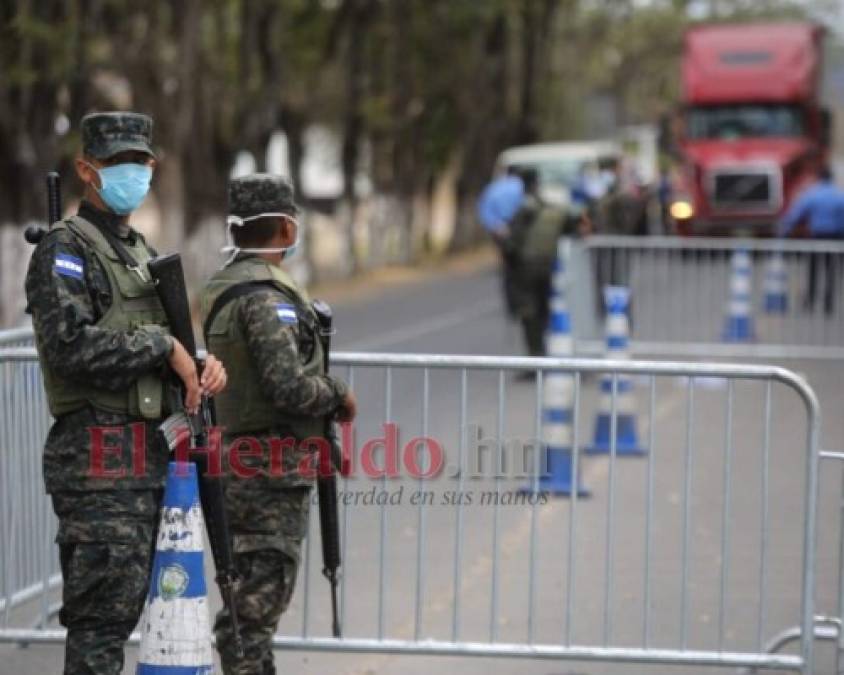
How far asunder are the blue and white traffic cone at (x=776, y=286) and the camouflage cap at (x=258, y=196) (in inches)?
→ 482

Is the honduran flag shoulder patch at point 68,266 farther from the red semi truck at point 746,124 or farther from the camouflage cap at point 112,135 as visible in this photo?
the red semi truck at point 746,124

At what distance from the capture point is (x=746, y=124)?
3338 cm

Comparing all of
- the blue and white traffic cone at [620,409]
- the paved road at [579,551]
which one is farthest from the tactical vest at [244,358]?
the blue and white traffic cone at [620,409]

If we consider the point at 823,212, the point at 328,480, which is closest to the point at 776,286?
the point at 823,212

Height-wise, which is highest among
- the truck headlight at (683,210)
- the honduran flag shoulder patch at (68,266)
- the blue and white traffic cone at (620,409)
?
the truck headlight at (683,210)

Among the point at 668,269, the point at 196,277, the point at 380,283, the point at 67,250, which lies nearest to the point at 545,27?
the point at 380,283

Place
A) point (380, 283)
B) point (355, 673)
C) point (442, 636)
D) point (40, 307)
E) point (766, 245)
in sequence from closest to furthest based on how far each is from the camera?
point (40, 307)
point (355, 673)
point (442, 636)
point (766, 245)
point (380, 283)

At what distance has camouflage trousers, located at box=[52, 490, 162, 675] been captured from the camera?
200 inches

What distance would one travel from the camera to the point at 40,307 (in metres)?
5.04

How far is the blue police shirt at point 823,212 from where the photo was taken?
813 inches

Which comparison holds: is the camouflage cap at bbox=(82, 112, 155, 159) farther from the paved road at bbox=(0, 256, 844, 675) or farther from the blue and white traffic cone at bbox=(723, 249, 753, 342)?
the blue and white traffic cone at bbox=(723, 249, 753, 342)

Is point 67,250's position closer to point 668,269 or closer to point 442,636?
point 442,636

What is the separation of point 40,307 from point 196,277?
20.2 metres

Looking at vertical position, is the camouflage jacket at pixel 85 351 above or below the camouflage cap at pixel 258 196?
below
